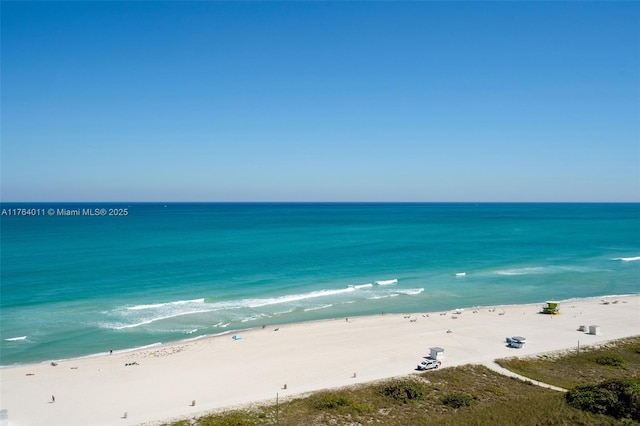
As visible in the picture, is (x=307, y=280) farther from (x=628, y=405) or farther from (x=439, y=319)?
(x=628, y=405)

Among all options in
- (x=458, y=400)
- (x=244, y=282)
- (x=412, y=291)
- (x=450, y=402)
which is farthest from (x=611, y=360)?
(x=244, y=282)

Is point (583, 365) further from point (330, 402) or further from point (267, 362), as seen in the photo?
point (267, 362)

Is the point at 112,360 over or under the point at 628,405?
under

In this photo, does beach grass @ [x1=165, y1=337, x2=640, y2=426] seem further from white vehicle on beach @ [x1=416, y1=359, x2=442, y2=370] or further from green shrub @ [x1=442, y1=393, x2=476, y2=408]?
white vehicle on beach @ [x1=416, y1=359, x2=442, y2=370]

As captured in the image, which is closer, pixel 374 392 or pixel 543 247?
pixel 374 392

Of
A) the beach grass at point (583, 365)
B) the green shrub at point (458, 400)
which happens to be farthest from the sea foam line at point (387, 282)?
the green shrub at point (458, 400)

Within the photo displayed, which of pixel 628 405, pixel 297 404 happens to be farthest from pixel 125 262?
pixel 628 405

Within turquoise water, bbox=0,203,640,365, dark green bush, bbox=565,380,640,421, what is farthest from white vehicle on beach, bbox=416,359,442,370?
turquoise water, bbox=0,203,640,365

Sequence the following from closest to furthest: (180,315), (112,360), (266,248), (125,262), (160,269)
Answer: (112,360), (180,315), (160,269), (125,262), (266,248)
